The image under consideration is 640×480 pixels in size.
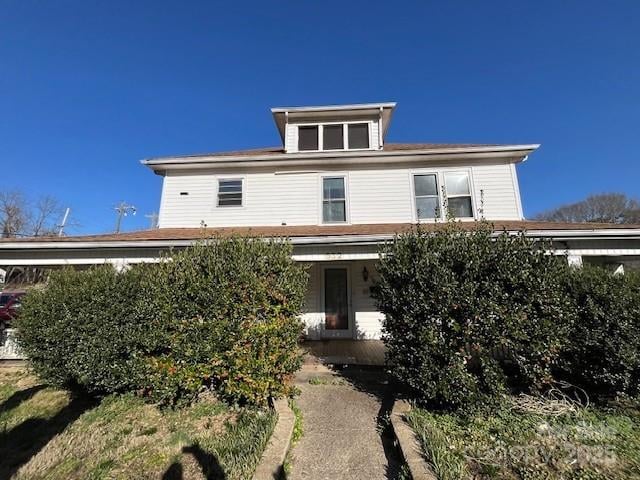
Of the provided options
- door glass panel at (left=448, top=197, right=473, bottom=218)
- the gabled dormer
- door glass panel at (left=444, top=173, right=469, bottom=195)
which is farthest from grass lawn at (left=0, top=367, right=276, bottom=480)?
the gabled dormer

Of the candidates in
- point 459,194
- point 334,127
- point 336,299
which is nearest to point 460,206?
point 459,194

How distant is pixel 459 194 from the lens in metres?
9.82

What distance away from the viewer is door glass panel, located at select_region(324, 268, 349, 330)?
9.86m

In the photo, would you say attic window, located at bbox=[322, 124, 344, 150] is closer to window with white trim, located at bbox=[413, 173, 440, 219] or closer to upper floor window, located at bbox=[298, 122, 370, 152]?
upper floor window, located at bbox=[298, 122, 370, 152]

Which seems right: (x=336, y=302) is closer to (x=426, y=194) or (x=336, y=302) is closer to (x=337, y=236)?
(x=337, y=236)

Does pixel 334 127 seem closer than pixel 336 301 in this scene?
No

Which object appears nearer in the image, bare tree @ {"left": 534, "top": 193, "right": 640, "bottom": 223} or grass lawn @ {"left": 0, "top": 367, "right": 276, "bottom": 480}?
grass lawn @ {"left": 0, "top": 367, "right": 276, "bottom": 480}

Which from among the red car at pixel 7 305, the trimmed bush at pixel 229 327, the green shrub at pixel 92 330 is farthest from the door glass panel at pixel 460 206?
the red car at pixel 7 305

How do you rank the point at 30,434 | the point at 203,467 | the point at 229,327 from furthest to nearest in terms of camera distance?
the point at 30,434, the point at 229,327, the point at 203,467

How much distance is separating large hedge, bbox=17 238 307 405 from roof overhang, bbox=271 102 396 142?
7.32 meters

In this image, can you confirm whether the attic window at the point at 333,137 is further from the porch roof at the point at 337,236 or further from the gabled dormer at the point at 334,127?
the porch roof at the point at 337,236

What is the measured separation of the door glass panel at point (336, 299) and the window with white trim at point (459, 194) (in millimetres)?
3939

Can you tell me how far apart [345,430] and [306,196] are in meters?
7.23

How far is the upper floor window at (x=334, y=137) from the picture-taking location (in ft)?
36.4
